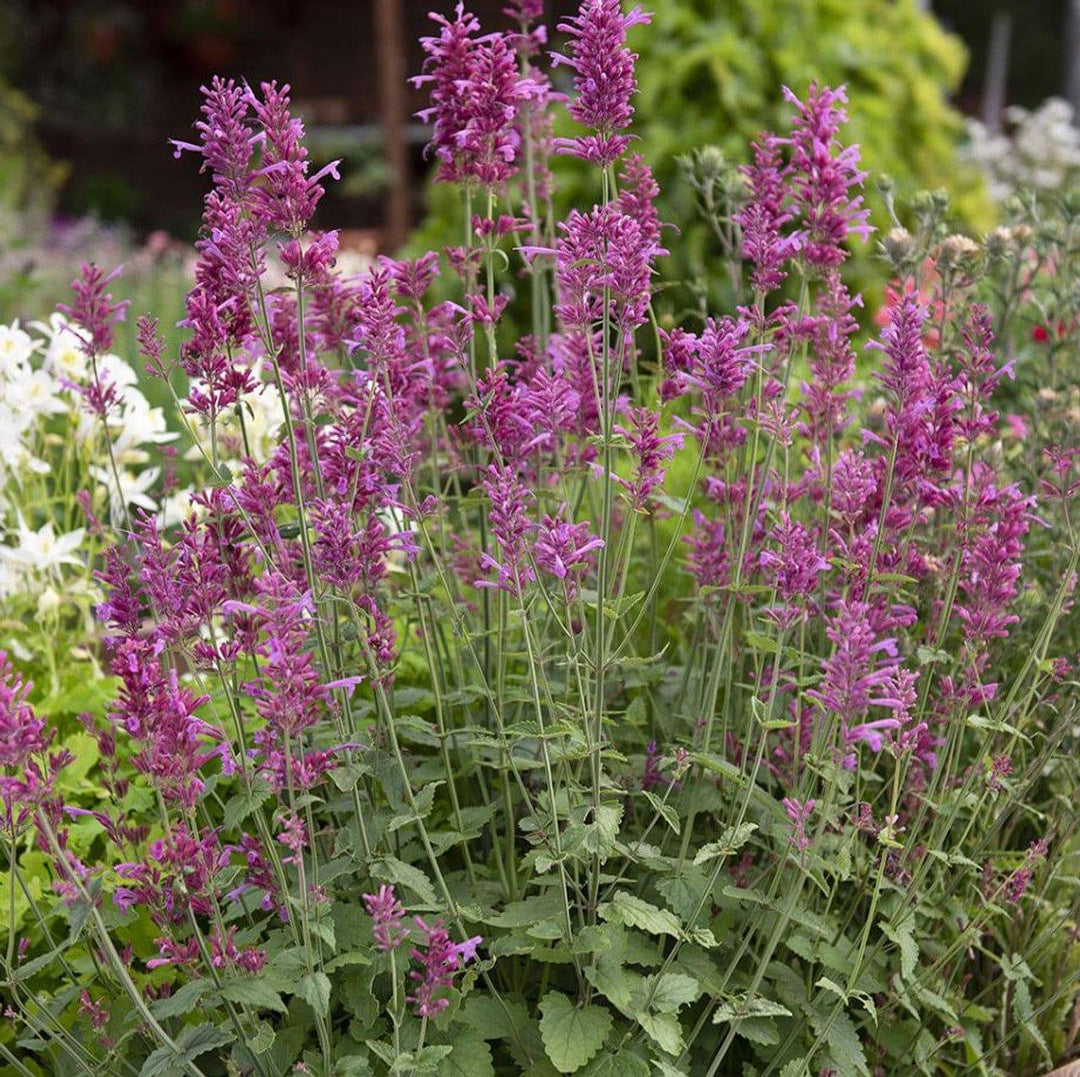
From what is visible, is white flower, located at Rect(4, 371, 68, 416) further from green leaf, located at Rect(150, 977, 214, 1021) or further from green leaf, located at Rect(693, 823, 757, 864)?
green leaf, located at Rect(693, 823, 757, 864)

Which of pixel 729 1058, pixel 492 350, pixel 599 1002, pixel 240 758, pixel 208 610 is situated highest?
pixel 492 350

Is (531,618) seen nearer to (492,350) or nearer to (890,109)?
(492,350)

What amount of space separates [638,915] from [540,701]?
1.17ft

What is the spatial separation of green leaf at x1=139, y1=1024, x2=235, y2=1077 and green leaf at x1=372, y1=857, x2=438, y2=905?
0.26 metres

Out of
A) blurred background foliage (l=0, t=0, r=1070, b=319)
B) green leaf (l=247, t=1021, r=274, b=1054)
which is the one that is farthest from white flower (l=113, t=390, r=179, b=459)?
blurred background foliage (l=0, t=0, r=1070, b=319)

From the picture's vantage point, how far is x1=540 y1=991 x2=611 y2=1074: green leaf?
1698 millimetres

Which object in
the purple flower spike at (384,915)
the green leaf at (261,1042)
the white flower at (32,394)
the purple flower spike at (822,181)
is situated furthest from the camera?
the white flower at (32,394)

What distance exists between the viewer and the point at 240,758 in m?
1.70

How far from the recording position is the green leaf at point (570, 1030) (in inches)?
66.9

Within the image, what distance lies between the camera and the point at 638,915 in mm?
1711

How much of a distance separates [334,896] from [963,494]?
3.63ft

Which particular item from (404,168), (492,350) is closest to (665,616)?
(492,350)

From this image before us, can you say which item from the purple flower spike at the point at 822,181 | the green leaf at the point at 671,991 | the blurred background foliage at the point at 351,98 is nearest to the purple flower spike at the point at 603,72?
the purple flower spike at the point at 822,181

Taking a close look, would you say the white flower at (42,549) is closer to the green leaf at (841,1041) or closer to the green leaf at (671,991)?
the green leaf at (671,991)
